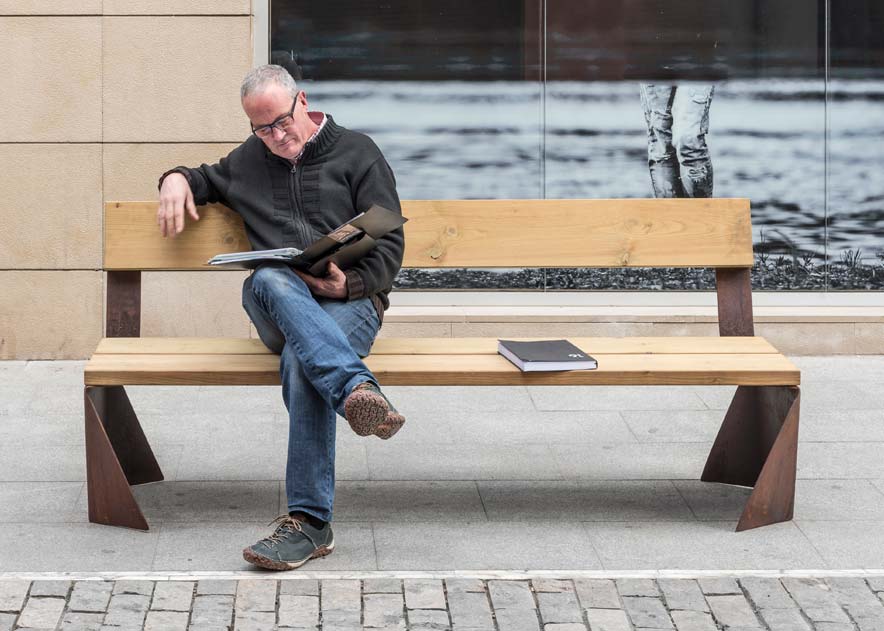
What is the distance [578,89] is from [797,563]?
4.51 metres

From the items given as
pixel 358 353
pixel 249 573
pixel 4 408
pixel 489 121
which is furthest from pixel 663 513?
pixel 489 121

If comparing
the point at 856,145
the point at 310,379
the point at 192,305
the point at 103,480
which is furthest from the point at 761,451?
the point at 856,145

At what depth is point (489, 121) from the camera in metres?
8.55

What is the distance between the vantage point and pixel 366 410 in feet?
14.3

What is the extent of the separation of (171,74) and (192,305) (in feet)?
4.12

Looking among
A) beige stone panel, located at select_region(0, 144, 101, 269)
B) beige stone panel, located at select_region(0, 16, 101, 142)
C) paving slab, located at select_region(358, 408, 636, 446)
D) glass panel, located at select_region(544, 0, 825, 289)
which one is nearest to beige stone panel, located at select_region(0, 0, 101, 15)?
beige stone panel, located at select_region(0, 16, 101, 142)

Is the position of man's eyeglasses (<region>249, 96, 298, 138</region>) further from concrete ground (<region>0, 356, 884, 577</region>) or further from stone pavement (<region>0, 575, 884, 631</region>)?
stone pavement (<region>0, 575, 884, 631</region>)

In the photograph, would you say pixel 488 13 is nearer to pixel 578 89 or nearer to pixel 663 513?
pixel 578 89

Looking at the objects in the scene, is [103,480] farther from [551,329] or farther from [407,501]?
[551,329]

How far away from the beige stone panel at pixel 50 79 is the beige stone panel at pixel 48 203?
0.30 ft

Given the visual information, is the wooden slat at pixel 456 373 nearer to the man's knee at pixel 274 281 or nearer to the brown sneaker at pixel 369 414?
the man's knee at pixel 274 281

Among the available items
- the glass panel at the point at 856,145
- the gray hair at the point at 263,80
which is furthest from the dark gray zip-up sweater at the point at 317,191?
the glass panel at the point at 856,145

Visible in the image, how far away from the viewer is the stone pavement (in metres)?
4.03

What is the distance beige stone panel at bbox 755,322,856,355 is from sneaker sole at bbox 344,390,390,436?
4.40 m
